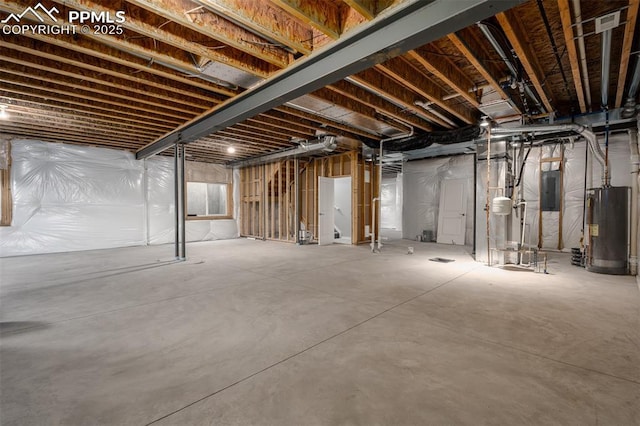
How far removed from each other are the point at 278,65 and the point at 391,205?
1030 centimetres

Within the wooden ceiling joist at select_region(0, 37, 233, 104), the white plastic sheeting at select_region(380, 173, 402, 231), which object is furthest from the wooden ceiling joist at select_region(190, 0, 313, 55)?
the white plastic sheeting at select_region(380, 173, 402, 231)

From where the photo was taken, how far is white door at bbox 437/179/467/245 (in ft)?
26.1

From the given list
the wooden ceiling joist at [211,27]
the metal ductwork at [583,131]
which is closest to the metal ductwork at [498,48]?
the metal ductwork at [583,131]

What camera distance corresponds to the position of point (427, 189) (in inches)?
348

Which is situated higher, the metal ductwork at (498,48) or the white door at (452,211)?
the metal ductwork at (498,48)

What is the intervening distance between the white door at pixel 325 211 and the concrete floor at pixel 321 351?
153 inches

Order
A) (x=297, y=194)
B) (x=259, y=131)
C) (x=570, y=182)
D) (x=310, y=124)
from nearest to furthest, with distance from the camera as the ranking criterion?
1. (x=310, y=124)
2. (x=259, y=131)
3. (x=570, y=182)
4. (x=297, y=194)

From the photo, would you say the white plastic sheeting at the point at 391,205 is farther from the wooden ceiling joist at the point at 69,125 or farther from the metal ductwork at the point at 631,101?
the wooden ceiling joist at the point at 69,125

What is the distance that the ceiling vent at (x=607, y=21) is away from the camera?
2.47 metres

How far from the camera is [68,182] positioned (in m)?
6.92

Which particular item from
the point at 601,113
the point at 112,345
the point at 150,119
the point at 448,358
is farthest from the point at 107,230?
the point at 601,113

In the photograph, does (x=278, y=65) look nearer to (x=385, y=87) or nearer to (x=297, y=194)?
(x=385, y=87)

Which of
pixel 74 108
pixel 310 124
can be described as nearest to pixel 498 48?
pixel 310 124

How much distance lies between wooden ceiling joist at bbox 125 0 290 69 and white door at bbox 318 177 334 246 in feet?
16.4
